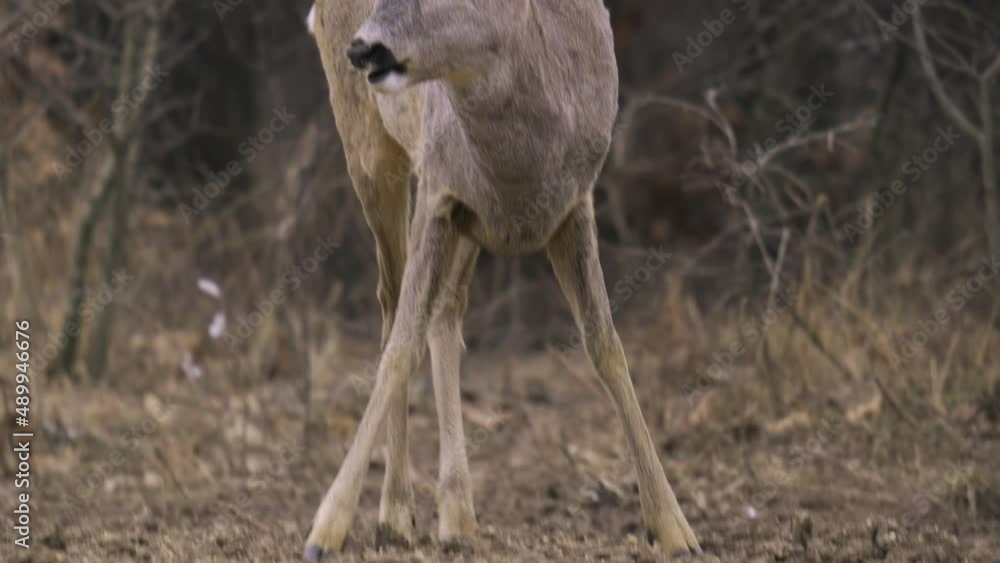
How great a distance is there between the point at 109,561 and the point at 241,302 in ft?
18.5

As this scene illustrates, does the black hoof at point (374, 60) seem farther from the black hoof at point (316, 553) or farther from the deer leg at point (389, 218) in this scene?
the deer leg at point (389, 218)

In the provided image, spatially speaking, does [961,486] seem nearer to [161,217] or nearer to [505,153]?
[505,153]

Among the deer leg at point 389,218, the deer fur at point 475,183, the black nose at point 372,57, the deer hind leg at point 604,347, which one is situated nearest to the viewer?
the black nose at point 372,57

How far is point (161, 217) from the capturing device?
1105cm

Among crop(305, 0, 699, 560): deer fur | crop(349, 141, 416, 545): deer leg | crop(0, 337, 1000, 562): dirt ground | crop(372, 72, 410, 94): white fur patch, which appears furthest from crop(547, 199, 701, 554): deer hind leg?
crop(372, 72, 410, 94): white fur patch

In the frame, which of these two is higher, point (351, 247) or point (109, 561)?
point (351, 247)

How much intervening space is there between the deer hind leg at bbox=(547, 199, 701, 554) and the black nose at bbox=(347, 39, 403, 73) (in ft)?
3.91

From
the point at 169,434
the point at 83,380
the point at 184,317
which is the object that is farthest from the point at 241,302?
the point at 169,434

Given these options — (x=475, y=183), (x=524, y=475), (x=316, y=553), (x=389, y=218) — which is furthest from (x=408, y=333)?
(x=524, y=475)

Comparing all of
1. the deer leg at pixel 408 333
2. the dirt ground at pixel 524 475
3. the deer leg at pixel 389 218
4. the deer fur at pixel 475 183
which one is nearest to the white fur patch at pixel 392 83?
the deer fur at pixel 475 183

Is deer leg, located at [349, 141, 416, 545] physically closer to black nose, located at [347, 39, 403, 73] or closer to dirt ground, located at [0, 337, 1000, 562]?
dirt ground, located at [0, 337, 1000, 562]

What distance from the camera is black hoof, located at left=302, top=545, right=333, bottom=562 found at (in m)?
5.03

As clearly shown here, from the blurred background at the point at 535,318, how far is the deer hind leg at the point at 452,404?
0.79ft

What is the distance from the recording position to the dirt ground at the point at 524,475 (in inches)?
220
